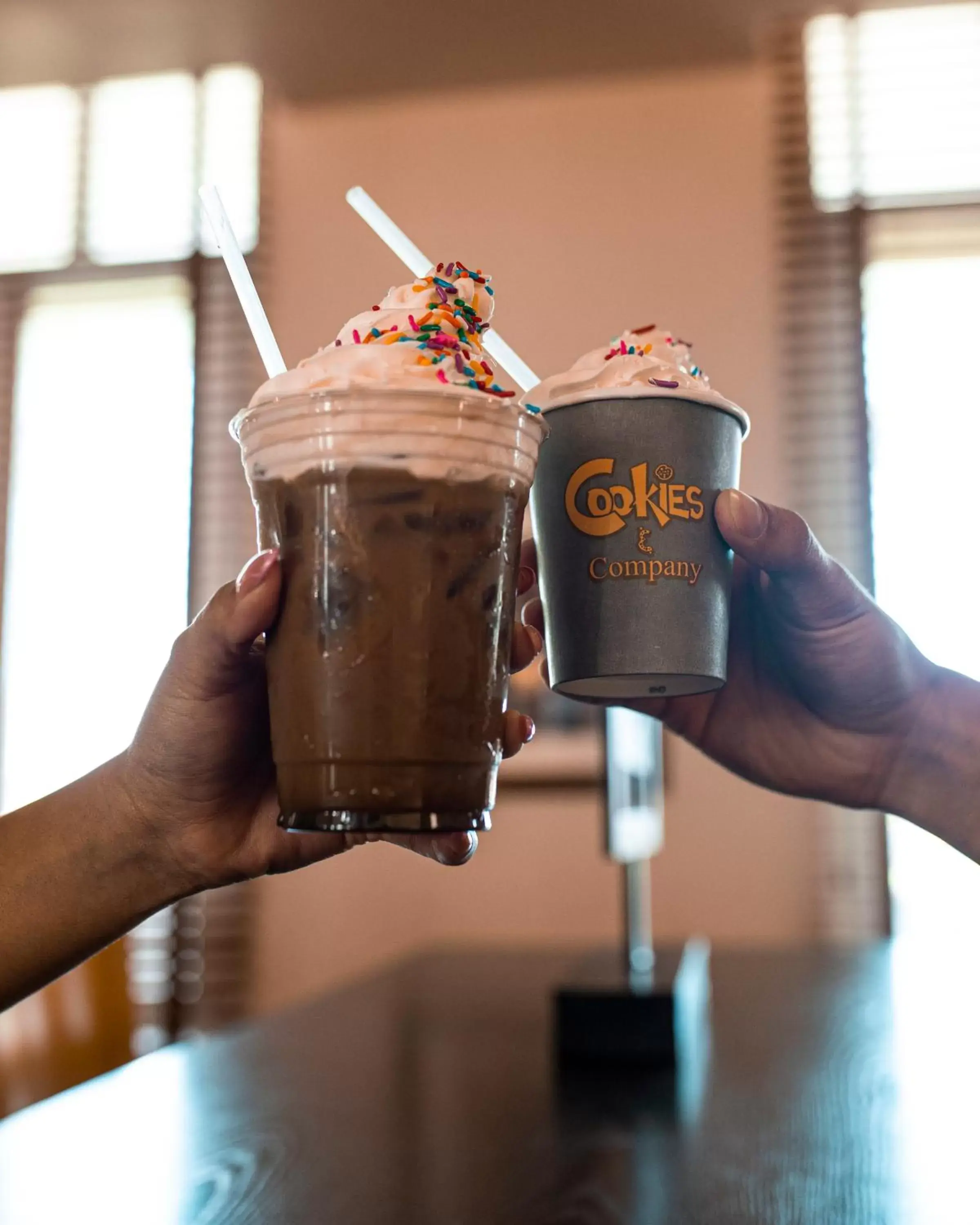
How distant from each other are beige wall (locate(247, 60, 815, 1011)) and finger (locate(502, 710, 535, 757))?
7.87ft

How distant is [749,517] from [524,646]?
18cm

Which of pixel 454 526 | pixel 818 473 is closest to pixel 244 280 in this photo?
pixel 454 526

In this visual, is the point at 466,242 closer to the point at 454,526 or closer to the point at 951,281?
the point at 951,281

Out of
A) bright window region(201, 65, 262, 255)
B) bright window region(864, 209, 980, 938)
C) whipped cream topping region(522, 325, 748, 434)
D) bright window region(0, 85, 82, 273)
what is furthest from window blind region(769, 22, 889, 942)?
whipped cream topping region(522, 325, 748, 434)

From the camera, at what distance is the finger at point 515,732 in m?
0.86

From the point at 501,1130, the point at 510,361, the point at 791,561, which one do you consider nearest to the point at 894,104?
the point at 510,361

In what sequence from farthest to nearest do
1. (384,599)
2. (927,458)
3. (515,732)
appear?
1. (927,458)
2. (515,732)
3. (384,599)

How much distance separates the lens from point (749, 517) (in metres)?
0.87

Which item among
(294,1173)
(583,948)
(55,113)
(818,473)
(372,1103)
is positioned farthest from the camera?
(55,113)

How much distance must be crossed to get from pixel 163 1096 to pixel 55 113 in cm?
359

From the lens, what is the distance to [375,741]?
2.39 ft

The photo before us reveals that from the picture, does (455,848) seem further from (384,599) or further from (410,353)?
(410,353)

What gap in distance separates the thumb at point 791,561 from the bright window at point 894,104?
2714mm

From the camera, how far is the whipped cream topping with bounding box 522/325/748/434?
90cm
